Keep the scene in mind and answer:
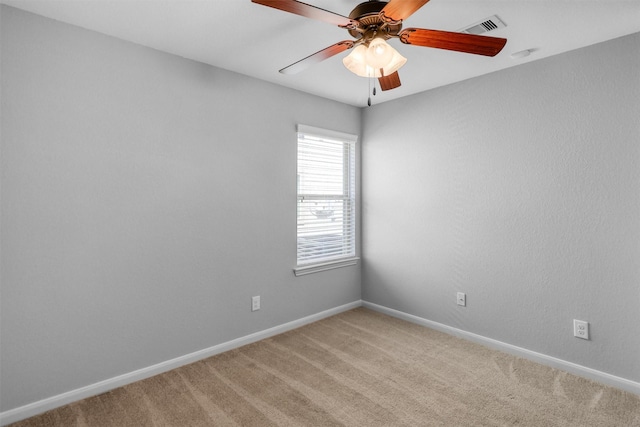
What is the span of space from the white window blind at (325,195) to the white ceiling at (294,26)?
0.93 m

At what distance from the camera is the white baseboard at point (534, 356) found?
234 centimetres

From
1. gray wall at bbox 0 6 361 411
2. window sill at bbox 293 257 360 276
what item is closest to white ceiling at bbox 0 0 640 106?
gray wall at bbox 0 6 361 411

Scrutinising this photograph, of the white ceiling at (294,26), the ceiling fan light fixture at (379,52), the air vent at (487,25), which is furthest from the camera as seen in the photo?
the air vent at (487,25)

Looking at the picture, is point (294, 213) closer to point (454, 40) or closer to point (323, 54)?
point (323, 54)

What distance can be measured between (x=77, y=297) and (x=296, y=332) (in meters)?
1.86

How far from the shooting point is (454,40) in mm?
1592

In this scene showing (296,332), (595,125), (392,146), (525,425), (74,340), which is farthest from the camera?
(392,146)

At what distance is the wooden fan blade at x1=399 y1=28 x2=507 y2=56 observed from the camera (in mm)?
1541

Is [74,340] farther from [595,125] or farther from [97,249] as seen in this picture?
[595,125]

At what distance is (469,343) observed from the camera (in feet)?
10.1

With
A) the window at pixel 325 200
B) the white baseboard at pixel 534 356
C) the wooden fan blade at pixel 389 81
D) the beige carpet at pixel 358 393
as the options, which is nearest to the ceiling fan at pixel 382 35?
the wooden fan blade at pixel 389 81

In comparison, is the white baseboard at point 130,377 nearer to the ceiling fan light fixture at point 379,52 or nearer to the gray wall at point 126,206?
the gray wall at point 126,206

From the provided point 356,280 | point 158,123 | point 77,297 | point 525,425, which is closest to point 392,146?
point 356,280

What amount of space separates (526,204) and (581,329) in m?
1.00
